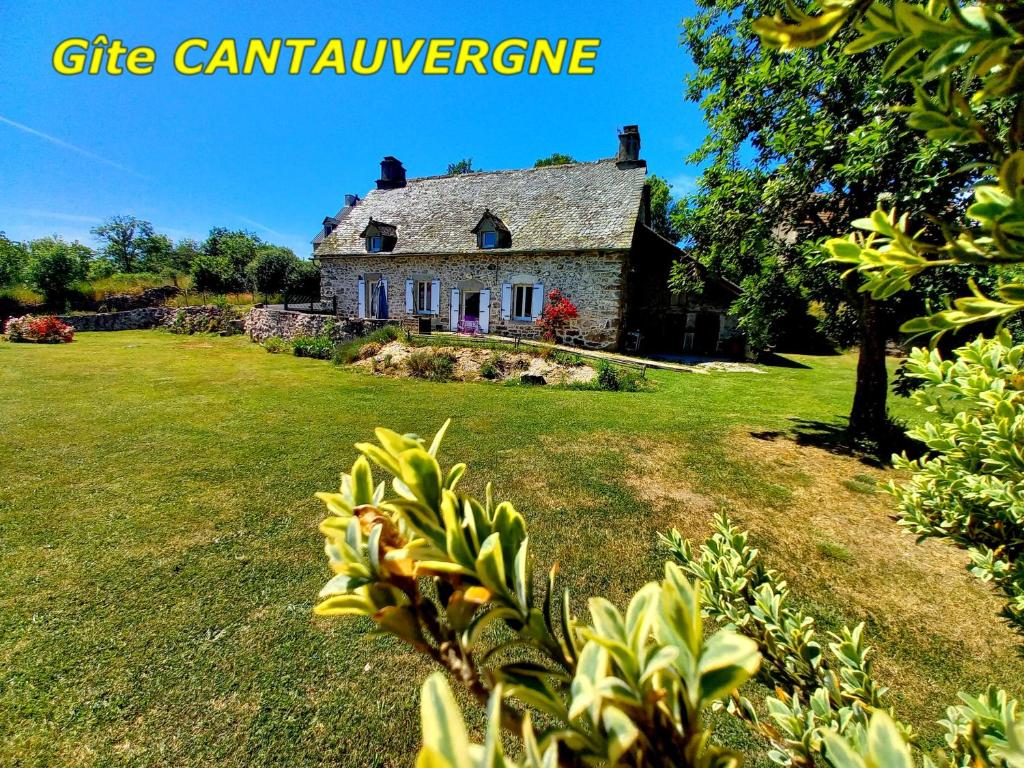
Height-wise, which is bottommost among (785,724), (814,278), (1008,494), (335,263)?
(785,724)

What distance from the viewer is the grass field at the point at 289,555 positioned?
93.4 inches

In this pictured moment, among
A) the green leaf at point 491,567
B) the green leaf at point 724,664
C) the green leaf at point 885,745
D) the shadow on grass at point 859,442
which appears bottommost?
the shadow on grass at point 859,442

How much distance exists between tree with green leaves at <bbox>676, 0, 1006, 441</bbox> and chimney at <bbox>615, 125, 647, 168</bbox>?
401 inches

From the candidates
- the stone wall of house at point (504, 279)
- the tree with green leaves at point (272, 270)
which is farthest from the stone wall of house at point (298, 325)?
the tree with green leaves at point (272, 270)

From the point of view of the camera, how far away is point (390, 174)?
24.2m

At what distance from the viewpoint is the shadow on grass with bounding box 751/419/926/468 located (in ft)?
21.3

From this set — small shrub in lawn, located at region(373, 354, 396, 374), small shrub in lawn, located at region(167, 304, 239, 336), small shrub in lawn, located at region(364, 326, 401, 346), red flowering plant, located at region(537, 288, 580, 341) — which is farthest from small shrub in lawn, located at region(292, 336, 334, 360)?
small shrub in lawn, located at region(167, 304, 239, 336)

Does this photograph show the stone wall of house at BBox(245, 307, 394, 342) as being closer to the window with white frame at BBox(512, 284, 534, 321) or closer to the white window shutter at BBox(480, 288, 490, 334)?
the white window shutter at BBox(480, 288, 490, 334)

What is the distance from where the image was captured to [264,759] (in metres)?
2.18

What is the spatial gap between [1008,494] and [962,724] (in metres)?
0.90

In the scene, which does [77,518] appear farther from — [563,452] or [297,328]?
[297,328]

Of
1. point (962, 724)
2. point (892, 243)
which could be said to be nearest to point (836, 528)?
point (962, 724)

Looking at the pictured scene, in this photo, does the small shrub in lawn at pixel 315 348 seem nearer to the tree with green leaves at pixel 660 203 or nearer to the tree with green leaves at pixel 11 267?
the tree with green leaves at pixel 11 267

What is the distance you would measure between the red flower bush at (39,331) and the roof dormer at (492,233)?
17115mm
